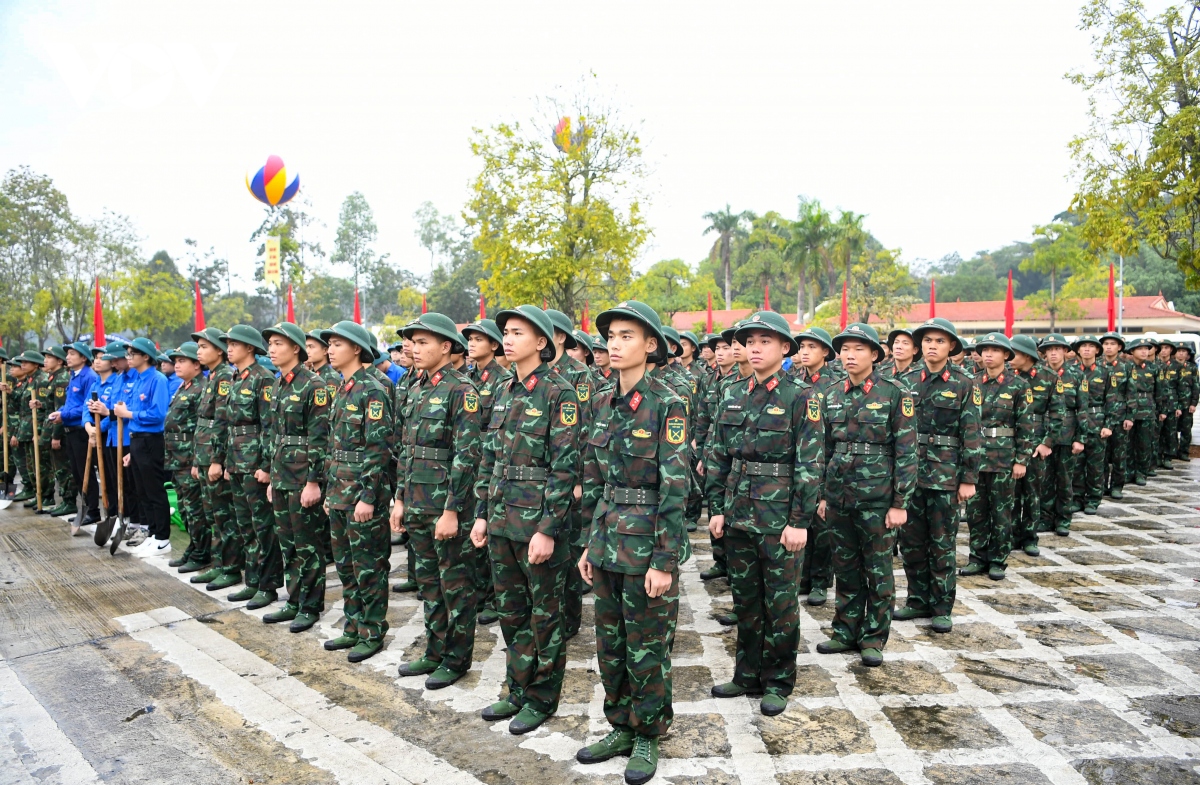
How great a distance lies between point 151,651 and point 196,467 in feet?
6.38

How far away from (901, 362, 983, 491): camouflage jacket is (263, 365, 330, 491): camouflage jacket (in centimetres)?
450

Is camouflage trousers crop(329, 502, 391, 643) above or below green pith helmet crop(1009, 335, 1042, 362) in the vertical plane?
below

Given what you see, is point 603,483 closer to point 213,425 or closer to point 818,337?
point 818,337

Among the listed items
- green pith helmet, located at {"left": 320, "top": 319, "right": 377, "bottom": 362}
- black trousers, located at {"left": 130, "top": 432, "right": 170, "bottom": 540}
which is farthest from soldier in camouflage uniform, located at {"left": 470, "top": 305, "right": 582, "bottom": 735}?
black trousers, located at {"left": 130, "top": 432, "right": 170, "bottom": 540}

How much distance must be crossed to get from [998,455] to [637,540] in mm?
4480

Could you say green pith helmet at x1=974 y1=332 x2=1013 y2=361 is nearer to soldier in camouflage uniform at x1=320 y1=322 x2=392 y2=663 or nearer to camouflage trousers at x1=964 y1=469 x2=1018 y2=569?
camouflage trousers at x1=964 y1=469 x2=1018 y2=569

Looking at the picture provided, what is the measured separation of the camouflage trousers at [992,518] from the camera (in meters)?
6.35

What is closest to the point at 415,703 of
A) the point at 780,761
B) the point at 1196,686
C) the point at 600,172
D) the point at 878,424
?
the point at 780,761

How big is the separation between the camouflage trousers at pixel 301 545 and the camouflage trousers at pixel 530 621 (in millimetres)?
2052

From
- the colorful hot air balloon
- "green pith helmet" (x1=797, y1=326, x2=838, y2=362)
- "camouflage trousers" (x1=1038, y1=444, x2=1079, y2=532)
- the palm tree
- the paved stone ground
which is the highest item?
the palm tree

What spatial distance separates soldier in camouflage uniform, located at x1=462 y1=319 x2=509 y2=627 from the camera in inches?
174

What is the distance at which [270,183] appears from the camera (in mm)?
15609

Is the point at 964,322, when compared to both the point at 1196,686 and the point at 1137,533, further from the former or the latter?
the point at 1196,686

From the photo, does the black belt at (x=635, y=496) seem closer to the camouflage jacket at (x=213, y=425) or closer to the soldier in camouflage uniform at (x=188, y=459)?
the camouflage jacket at (x=213, y=425)
